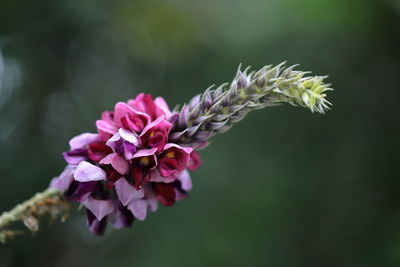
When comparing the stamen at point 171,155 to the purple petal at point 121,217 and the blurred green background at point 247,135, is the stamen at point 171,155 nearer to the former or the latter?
the purple petal at point 121,217

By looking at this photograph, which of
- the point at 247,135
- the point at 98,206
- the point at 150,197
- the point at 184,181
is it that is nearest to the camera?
the point at 98,206

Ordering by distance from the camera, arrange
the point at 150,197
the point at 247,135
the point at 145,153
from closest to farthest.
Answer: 1. the point at 145,153
2. the point at 150,197
3. the point at 247,135

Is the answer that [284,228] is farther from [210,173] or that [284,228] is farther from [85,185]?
[85,185]

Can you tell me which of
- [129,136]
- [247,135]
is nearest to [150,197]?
[129,136]

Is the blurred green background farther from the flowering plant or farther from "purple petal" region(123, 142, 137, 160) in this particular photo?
"purple petal" region(123, 142, 137, 160)

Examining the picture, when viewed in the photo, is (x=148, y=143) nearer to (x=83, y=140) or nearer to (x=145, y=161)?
→ (x=145, y=161)

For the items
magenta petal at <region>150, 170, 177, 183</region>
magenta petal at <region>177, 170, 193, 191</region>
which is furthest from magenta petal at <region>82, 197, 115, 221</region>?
magenta petal at <region>177, 170, 193, 191</region>
